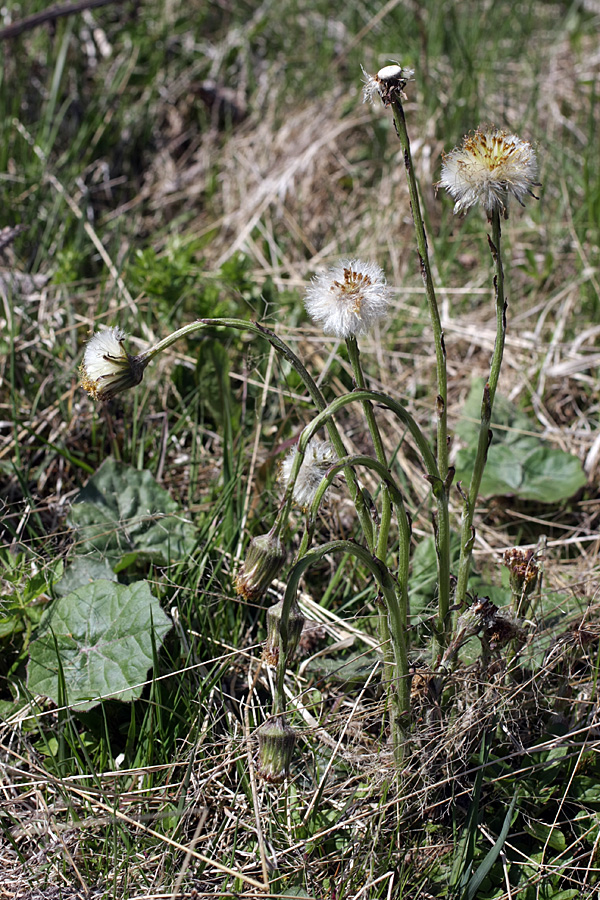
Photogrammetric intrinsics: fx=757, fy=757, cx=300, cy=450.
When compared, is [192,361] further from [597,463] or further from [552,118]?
[552,118]

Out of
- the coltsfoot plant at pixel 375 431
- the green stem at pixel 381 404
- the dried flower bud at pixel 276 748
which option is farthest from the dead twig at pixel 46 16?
the dried flower bud at pixel 276 748

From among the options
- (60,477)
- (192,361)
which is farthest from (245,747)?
(192,361)

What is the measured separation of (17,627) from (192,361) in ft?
3.62

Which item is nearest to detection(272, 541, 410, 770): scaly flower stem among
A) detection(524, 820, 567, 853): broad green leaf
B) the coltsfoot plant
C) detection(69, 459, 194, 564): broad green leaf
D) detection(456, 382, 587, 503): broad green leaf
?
the coltsfoot plant

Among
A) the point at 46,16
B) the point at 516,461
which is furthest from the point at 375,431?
the point at 46,16

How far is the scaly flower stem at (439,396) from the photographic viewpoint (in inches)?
49.3

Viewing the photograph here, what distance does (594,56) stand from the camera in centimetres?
403

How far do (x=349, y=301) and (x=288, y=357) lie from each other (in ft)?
0.49

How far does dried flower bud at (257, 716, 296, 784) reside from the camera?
4.00 ft

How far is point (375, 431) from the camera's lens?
4.56 feet

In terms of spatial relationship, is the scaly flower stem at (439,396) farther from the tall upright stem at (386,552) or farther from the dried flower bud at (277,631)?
the dried flower bud at (277,631)

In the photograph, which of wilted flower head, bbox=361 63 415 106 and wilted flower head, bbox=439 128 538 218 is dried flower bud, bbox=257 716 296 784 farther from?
wilted flower head, bbox=361 63 415 106

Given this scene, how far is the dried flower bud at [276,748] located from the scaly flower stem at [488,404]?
0.45 metres

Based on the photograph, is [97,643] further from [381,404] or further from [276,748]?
[381,404]
